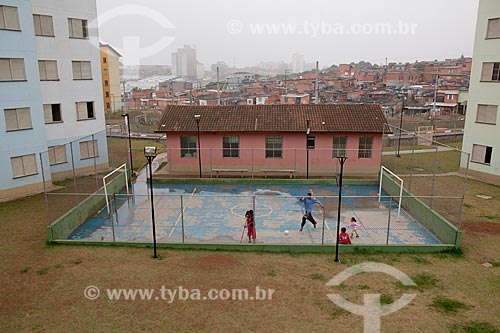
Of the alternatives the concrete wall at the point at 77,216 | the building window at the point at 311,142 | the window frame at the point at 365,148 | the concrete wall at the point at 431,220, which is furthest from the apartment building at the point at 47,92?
the window frame at the point at 365,148

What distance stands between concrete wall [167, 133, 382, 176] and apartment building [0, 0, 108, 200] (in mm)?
6109

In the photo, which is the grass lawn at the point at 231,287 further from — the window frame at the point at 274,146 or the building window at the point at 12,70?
the window frame at the point at 274,146

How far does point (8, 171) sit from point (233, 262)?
1436 cm

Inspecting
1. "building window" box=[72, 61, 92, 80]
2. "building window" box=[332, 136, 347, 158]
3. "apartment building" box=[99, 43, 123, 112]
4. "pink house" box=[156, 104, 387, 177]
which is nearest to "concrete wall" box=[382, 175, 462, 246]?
"pink house" box=[156, 104, 387, 177]

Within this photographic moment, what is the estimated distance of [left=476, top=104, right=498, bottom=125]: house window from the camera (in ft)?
79.2

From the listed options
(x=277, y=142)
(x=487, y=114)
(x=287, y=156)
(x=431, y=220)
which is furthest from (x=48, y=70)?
(x=487, y=114)

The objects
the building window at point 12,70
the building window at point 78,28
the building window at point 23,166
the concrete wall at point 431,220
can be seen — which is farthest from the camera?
the building window at point 78,28

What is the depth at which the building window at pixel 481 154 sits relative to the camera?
24609 millimetres

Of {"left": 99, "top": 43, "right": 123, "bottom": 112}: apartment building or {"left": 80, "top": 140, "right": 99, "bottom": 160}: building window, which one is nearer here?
{"left": 80, "top": 140, "right": 99, "bottom": 160}: building window

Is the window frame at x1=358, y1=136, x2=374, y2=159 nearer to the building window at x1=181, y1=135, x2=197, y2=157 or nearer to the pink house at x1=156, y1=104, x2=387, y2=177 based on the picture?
the pink house at x1=156, y1=104, x2=387, y2=177

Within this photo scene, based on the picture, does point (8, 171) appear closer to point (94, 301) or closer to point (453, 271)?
point (94, 301)

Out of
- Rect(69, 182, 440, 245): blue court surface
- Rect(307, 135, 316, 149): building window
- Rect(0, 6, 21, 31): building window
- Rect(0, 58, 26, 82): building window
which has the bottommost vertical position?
Rect(69, 182, 440, 245): blue court surface

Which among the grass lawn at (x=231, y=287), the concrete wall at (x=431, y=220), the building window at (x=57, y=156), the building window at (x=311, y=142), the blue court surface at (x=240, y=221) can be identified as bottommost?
the blue court surface at (x=240, y=221)

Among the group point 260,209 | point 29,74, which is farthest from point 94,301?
point 29,74
